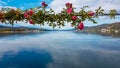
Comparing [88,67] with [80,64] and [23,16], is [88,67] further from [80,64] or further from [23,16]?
[23,16]

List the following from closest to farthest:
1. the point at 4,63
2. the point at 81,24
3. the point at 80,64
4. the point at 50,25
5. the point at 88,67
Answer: the point at 81,24 → the point at 50,25 → the point at 88,67 → the point at 80,64 → the point at 4,63

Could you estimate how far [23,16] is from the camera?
9.36 meters

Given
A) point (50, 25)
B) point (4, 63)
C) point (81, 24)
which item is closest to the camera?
point (81, 24)

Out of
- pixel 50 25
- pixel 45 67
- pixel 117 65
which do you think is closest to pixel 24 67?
pixel 45 67

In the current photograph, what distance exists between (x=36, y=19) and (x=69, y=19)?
1.26 m

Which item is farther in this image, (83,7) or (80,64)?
(80,64)

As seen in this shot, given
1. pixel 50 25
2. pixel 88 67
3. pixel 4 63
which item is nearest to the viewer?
pixel 50 25

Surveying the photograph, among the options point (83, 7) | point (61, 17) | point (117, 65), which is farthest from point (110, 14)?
point (117, 65)

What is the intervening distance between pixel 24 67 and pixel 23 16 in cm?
4857

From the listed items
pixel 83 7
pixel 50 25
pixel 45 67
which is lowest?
pixel 45 67

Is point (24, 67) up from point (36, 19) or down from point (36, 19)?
down

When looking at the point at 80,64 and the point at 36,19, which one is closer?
the point at 36,19

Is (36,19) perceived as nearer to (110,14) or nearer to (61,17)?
(61,17)

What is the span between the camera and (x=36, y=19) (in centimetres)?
941
